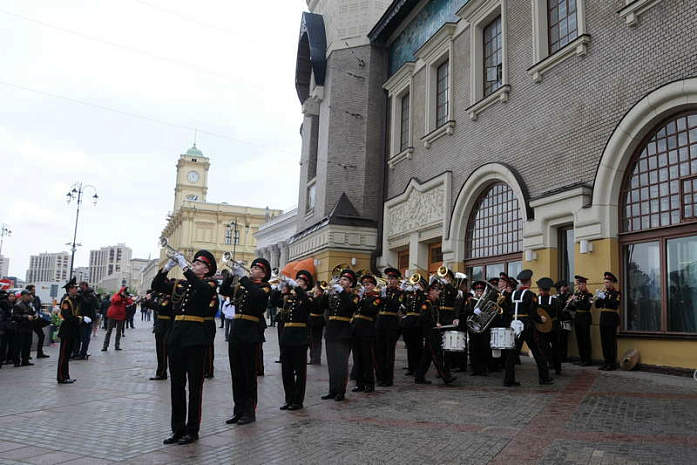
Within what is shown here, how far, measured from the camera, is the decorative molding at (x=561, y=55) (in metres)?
12.9

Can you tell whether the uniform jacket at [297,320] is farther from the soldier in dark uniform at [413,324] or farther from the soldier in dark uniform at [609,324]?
the soldier in dark uniform at [609,324]

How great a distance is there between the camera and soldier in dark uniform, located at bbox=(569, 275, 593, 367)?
11648mm

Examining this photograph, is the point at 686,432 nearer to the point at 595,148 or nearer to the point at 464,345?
the point at 464,345

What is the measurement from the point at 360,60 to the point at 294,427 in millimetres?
20850

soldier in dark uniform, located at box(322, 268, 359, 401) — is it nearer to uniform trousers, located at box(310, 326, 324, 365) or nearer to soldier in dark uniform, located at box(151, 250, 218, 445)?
soldier in dark uniform, located at box(151, 250, 218, 445)

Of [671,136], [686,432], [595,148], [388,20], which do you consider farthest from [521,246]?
[388,20]

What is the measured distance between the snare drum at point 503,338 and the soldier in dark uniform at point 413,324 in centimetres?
143

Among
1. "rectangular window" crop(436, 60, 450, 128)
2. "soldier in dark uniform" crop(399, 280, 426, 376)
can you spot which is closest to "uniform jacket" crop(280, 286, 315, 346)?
"soldier in dark uniform" crop(399, 280, 426, 376)

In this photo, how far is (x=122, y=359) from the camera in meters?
14.4

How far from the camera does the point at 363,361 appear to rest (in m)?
9.45

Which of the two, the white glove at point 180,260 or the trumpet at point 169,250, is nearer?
the white glove at point 180,260

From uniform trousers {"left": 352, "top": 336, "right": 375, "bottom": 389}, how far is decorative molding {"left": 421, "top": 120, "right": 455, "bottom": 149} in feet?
35.3

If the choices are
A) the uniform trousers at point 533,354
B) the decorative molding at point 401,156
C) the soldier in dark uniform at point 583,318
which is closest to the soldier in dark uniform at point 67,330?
the uniform trousers at point 533,354

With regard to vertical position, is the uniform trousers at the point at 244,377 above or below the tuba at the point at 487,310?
below
